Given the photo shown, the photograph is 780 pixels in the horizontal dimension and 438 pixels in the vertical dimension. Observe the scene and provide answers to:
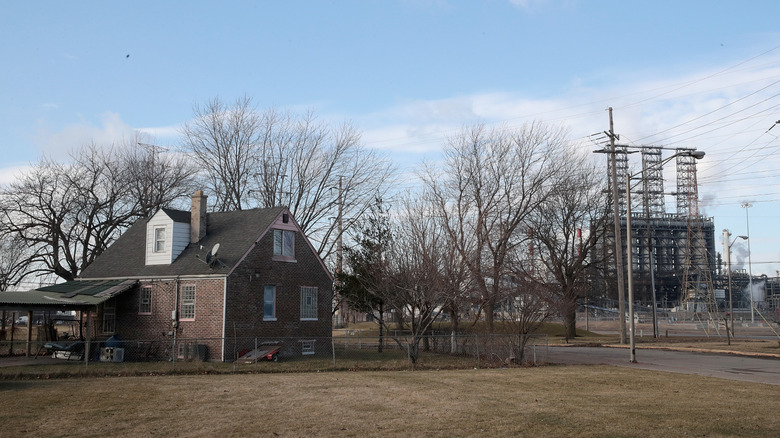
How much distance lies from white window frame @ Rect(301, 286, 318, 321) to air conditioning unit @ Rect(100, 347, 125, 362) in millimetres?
8469

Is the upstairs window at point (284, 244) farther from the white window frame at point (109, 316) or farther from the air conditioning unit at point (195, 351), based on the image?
the white window frame at point (109, 316)

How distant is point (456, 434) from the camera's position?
11.5 m

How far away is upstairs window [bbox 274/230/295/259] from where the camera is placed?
3212cm

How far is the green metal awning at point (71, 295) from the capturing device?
2795 centimetres

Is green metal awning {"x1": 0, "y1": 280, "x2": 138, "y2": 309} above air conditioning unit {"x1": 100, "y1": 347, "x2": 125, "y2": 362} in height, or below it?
above

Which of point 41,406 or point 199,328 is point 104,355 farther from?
point 41,406

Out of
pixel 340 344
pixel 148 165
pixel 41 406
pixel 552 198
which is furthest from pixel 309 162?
pixel 41 406

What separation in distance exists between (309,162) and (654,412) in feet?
125

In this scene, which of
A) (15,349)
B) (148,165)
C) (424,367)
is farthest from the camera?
(148,165)

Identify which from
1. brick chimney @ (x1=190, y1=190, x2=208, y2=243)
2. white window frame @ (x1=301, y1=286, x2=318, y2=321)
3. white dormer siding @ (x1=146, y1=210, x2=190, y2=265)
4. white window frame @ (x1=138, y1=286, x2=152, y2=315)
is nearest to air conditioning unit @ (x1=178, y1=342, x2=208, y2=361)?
white window frame @ (x1=138, y1=286, x2=152, y2=315)

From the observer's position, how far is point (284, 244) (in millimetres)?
32500

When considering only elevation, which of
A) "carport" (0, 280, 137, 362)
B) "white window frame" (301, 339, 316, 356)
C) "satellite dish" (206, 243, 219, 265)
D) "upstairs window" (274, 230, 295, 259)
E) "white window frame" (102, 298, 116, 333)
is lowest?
"white window frame" (301, 339, 316, 356)

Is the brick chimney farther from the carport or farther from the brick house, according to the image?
the carport

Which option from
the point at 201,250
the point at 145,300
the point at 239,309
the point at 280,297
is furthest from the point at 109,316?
the point at 280,297
